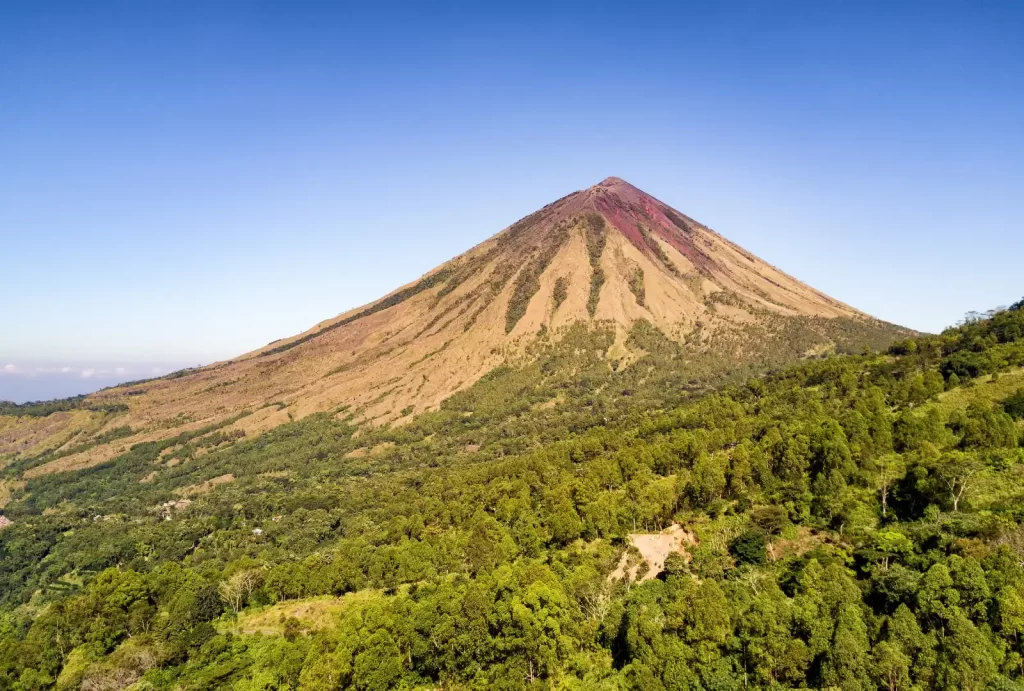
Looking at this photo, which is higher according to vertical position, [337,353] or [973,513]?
[337,353]

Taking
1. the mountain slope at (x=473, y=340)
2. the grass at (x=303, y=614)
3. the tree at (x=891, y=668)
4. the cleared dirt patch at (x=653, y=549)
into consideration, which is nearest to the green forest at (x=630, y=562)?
the tree at (x=891, y=668)

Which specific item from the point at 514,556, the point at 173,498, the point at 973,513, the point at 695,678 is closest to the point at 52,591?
the point at 173,498

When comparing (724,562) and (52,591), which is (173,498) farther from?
(724,562)

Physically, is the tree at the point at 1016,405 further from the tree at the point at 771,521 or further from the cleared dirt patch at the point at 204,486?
the cleared dirt patch at the point at 204,486

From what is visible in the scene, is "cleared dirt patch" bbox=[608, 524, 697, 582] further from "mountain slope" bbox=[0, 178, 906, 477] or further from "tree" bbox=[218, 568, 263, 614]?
"mountain slope" bbox=[0, 178, 906, 477]

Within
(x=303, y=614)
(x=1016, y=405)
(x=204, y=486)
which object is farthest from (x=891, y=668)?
(x=204, y=486)
